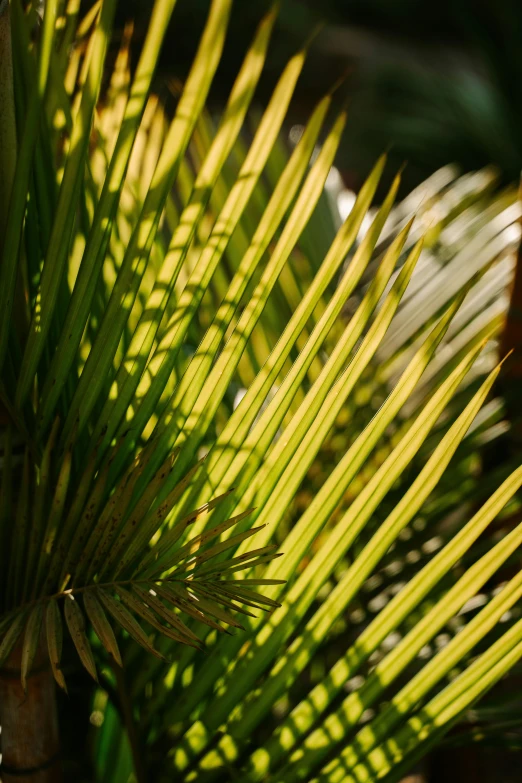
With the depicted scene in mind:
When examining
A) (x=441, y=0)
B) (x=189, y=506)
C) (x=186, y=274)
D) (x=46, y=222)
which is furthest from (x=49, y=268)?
(x=441, y=0)

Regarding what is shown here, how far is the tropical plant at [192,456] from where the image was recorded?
20.1 inches

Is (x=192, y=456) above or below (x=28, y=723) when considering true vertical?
above

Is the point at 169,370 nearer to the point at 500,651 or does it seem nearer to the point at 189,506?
the point at 189,506

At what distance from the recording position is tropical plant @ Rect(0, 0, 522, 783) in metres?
0.51

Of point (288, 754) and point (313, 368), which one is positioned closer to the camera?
point (288, 754)

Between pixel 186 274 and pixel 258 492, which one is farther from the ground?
pixel 186 274

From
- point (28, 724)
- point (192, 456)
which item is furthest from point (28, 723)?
point (192, 456)

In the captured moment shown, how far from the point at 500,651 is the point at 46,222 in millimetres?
459

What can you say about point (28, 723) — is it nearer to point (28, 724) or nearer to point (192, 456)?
point (28, 724)

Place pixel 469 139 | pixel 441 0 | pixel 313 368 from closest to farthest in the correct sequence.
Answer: pixel 313 368, pixel 469 139, pixel 441 0

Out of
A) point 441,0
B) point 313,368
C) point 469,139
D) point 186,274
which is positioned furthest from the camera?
point 441,0

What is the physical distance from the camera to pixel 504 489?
534 millimetres

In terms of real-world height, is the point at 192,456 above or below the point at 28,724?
above

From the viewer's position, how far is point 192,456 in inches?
22.3
